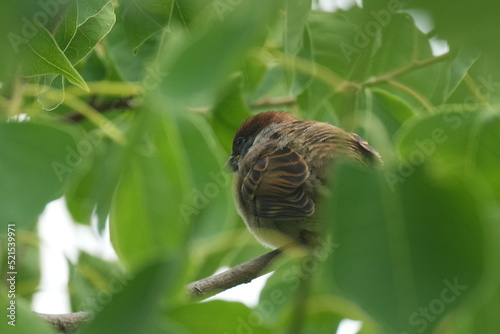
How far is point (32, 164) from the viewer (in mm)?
1153

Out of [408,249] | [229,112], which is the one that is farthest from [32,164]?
[229,112]

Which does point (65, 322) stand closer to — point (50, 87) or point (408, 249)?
point (50, 87)

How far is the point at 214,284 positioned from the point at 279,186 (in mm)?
885

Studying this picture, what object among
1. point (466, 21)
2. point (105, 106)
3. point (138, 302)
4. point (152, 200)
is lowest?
point (152, 200)

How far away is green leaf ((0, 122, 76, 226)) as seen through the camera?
43.6 inches

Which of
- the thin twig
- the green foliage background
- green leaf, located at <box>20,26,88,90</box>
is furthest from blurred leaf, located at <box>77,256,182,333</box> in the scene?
the thin twig

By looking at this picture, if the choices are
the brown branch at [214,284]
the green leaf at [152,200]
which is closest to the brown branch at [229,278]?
the brown branch at [214,284]

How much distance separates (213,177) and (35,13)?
3.91 ft

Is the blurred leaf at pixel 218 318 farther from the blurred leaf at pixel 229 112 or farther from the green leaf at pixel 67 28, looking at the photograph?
the blurred leaf at pixel 229 112

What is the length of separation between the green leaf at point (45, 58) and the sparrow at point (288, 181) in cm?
123

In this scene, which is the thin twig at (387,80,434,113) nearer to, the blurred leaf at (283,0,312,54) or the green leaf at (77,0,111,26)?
the blurred leaf at (283,0,312,54)

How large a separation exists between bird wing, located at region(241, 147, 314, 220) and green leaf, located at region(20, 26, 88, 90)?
1.33m

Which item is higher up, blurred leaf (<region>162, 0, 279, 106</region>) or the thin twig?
blurred leaf (<region>162, 0, 279, 106</region>)

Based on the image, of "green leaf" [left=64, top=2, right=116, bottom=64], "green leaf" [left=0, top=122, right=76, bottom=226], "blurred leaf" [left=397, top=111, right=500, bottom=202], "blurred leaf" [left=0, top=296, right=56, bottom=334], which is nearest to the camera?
"blurred leaf" [left=0, top=296, right=56, bottom=334]
